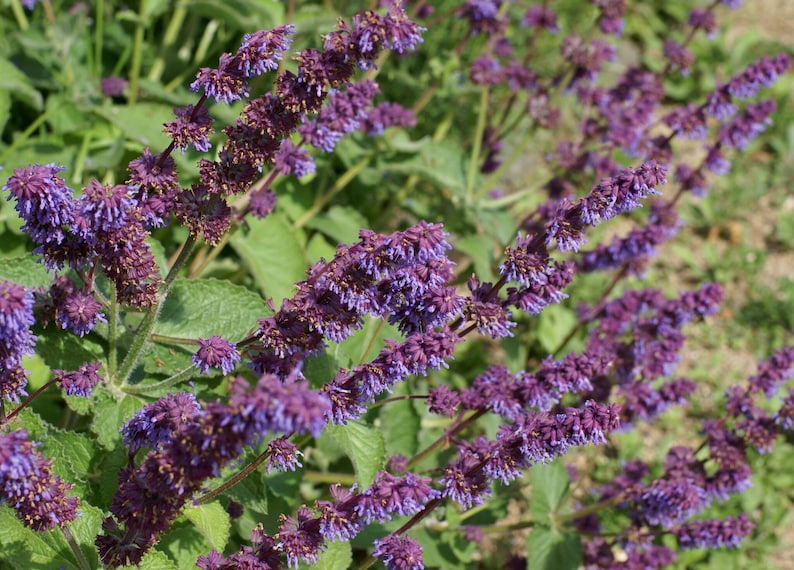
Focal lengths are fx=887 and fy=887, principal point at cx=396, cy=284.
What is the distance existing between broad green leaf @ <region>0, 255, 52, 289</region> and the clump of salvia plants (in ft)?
0.07

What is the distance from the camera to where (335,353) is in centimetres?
416

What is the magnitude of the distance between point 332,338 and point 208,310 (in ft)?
3.94

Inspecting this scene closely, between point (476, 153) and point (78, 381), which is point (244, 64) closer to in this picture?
point (78, 381)

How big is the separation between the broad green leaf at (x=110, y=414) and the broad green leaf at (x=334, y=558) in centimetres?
97

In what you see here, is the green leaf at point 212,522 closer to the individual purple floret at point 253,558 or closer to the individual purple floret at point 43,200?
the individual purple floret at point 253,558

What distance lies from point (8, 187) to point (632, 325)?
148 inches

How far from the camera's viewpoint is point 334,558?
3.82 metres

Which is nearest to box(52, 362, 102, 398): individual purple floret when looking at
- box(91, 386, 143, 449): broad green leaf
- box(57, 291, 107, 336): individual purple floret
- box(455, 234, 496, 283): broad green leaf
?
box(57, 291, 107, 336): individual purple floret

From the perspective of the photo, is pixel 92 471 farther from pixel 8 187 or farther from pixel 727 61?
pixel 727 61

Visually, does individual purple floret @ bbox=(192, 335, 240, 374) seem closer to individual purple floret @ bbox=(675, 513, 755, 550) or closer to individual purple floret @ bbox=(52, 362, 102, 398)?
individual purple floret @ bbox=(52, 362, 102, 398)

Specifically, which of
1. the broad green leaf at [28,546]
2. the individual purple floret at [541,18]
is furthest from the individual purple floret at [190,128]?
the individual purple floret at [541,18]

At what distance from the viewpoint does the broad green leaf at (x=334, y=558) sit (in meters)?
3.77

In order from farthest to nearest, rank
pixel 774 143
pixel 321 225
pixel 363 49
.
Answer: pixel 774 143 → pixel 321 225 → pixel 363 49

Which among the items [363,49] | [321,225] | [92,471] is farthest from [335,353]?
[321,225]
